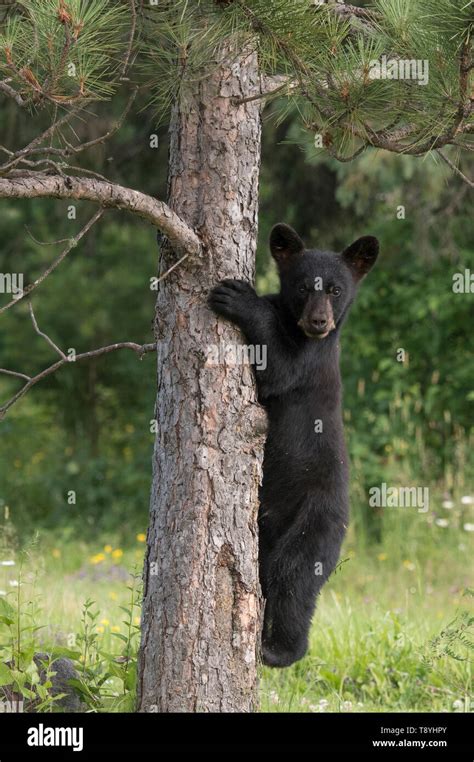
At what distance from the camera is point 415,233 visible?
857cm

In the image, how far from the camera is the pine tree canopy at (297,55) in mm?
2961

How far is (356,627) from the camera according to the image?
5.30 m

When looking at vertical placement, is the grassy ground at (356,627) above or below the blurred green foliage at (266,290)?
below

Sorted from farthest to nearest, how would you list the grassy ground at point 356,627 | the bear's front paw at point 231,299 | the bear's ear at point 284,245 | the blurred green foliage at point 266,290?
1. the blurred green foliage at point 266,290
2. the bear's ear at point 284,245
3. the grassy ground at point 356,627
4. the bear's front paw at point 231,299

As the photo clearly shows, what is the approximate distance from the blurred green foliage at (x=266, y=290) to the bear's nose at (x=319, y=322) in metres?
3.34

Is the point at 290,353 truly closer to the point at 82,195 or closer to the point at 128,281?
the point at 82,195

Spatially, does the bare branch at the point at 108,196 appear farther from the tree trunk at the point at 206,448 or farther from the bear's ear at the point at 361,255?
the bear's ear at the point at 361,255

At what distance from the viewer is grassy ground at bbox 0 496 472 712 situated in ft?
14.0

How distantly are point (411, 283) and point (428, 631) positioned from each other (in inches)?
182

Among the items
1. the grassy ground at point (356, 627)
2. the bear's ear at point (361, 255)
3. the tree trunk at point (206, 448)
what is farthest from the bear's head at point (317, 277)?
the grassy ground at point (356, 627)

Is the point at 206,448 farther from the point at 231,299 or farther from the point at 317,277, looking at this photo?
the point at 317,277

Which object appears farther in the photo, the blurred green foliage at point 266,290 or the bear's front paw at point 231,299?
the blurred green foliage at point 266,290

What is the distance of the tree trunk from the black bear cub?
67 cm

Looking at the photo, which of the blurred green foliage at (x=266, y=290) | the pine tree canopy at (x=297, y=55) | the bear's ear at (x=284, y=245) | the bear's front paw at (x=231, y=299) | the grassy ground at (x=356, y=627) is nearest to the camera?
the pine tree canopy at (x=297, y=55)
